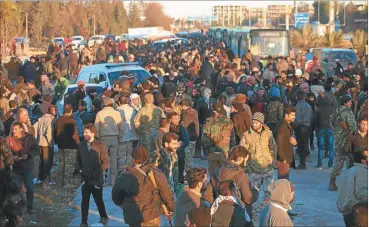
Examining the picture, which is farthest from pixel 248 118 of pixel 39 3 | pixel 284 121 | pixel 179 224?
pixel 39 3

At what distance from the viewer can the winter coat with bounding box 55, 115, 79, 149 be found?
47.1ft

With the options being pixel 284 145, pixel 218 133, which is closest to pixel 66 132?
pixel 218 133

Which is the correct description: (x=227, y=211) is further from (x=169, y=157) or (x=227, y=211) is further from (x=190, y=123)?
(x=190, y=123)

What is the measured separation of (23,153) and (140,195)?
3.49m

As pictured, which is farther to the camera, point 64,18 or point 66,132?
point 64,18

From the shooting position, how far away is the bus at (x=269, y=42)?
43.5 meters

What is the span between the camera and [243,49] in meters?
45.5

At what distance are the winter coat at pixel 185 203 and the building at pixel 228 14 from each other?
14833 centimetres

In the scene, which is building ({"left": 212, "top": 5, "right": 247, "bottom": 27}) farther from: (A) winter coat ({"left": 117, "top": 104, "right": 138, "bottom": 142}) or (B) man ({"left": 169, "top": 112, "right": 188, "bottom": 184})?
(B) man ({"left": 169, "top": 112, "right": 188, "bottom": 184})

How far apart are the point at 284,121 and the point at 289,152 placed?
704 mm

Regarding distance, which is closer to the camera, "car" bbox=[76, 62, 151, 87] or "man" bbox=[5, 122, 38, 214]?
"man" bbox=[5, 122, 38, 214]

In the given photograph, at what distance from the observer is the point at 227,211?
779 cm

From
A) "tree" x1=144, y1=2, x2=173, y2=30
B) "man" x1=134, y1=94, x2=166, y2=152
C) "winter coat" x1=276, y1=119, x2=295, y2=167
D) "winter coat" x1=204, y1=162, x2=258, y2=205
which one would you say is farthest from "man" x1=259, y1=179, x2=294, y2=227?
"tree" x1=144, y1=2, x2=173, y2=30

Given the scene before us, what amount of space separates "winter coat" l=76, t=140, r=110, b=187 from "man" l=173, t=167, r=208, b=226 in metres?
3.35
